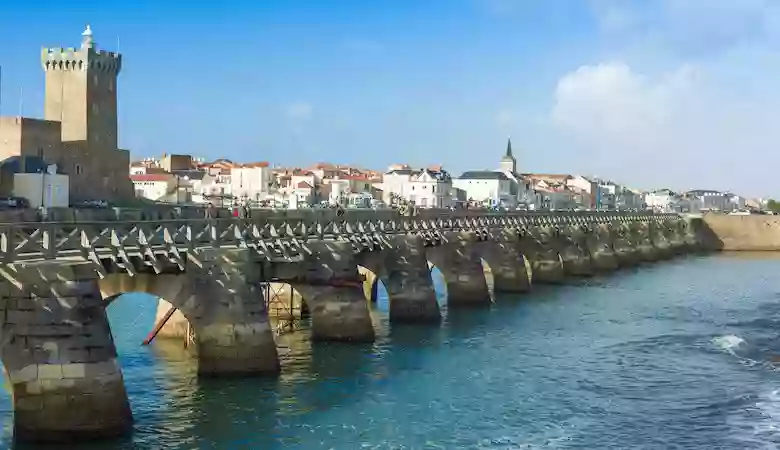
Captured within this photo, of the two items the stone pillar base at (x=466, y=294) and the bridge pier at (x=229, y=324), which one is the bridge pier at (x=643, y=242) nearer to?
the stone pillar base at (x=466, y=294)

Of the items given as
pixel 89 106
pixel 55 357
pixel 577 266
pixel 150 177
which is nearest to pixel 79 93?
pixel 89 106

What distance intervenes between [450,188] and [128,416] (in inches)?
6595

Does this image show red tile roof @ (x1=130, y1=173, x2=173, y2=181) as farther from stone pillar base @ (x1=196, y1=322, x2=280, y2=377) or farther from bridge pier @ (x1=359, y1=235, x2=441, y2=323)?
stone pillar base @ (x1=196, y1=322, x2=280, y2=377)

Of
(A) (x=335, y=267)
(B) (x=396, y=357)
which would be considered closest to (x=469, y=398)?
(B) (x=396, y=357)

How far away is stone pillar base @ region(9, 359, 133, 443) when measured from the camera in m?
24.8

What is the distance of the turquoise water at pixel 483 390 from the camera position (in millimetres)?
29656

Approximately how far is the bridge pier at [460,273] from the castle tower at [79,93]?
181 feet

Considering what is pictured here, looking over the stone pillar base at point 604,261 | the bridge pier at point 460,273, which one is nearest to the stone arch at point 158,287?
the bridge pier at point 460,273

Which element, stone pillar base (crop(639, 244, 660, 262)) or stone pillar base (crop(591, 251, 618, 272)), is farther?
stone pillar base (crop(639, 244, 660, 262))

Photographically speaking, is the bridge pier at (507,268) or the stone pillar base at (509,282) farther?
the stone pillar base at (509,282)

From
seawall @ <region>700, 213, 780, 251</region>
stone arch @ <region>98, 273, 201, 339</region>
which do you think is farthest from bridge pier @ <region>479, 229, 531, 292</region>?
seawall @ <region>700, 213, 780, 251</region>

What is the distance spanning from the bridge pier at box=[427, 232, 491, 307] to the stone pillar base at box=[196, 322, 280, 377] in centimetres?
2753

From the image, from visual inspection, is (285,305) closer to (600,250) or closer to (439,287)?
(439,287)

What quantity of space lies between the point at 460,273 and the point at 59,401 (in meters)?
39.7
